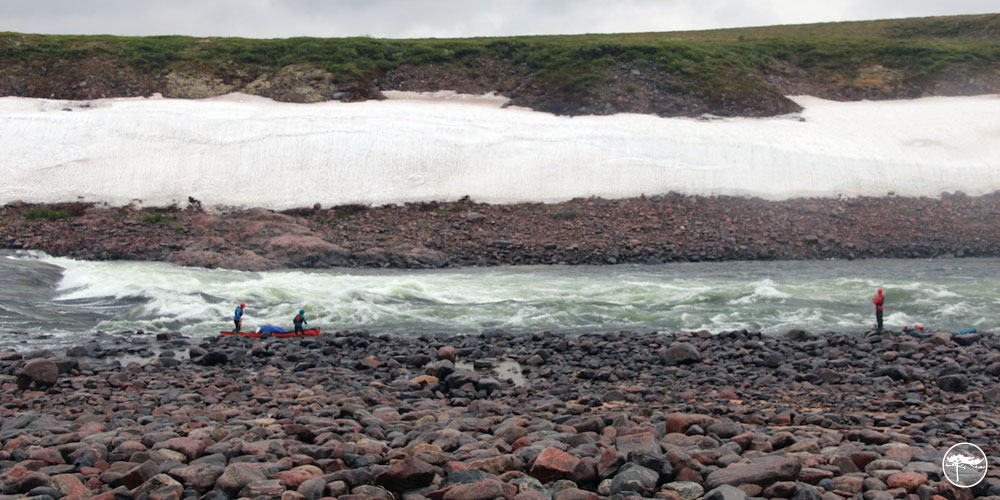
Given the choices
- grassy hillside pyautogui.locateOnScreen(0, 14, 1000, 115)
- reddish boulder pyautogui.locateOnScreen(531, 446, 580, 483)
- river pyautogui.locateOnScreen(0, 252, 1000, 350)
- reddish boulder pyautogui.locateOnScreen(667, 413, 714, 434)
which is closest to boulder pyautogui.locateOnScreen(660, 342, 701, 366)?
river pyautogui.locateOnScreen(0, 252, 1000, 350)

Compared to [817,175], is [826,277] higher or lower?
lower

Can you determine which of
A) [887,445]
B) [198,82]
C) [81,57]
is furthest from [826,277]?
[81,57]

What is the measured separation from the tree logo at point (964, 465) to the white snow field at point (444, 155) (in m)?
Result: 22.8

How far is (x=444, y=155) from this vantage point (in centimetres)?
3184

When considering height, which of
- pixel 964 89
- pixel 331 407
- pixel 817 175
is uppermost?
pixel 964 89

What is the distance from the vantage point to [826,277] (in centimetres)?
2086

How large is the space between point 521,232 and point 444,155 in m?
7.15

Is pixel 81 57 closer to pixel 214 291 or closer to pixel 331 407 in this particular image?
pixel 214 291

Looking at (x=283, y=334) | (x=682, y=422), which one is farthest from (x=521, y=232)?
(x=682, y=422)

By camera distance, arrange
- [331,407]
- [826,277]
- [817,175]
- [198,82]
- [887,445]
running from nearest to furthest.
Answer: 1. [887,445]
2. [331,407]
3. [826,277]
4. [817,175]
5. [198,82]

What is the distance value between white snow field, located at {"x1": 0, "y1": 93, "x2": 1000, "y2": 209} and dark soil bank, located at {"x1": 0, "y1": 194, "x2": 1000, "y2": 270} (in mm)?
1252

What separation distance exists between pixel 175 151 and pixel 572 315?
21.7m

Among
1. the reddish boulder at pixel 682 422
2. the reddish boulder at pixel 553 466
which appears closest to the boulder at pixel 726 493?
the reddish boulder at pixel 553 466

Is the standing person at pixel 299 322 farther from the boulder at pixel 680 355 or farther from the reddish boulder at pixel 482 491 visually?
the reddish boulder at pixel 482 491
